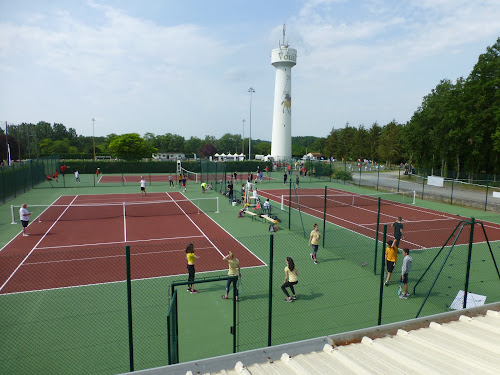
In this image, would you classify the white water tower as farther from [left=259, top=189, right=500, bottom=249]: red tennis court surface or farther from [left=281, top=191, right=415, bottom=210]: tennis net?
[left=259, top=189, right=500, bottom=249]: red tennis court surface

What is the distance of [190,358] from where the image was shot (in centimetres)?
697

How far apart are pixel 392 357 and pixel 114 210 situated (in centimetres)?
2109

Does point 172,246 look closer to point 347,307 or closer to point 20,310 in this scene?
point 20,310

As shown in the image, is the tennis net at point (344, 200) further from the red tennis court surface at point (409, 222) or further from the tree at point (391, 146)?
the tree at point (391, 146)

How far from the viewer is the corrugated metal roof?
164 inches

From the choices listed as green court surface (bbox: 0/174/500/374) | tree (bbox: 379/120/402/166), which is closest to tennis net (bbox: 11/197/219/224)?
green court surface (bbox: 0/174/500/374)

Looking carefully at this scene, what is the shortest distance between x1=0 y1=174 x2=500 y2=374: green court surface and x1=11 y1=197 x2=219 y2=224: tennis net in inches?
380

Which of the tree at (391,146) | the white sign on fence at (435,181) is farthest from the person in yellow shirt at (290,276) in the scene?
the tree at (391,146)

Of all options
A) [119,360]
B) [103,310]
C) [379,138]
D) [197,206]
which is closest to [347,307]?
[119,360]

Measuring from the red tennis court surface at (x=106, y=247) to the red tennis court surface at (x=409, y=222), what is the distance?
6.95 m

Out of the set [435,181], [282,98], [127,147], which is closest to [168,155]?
[127,147]

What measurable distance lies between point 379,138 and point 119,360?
2878 inches

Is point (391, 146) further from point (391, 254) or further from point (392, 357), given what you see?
point (392, 357)

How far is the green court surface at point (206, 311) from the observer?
714 cm
